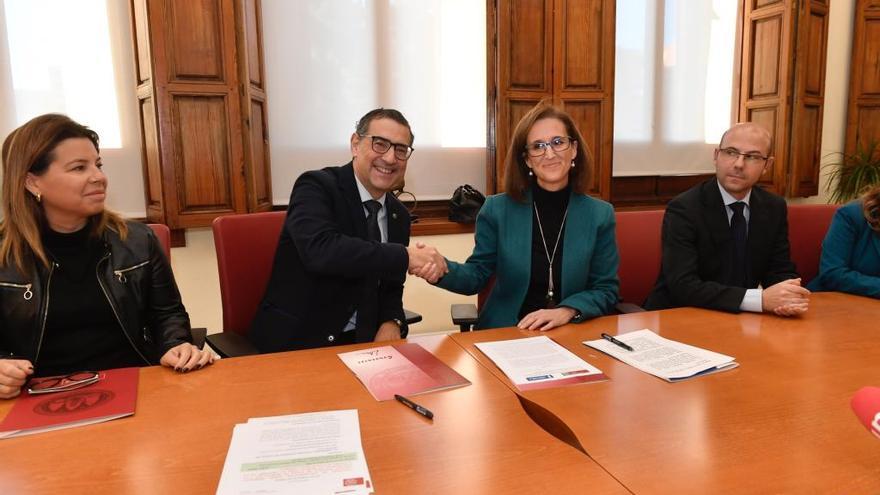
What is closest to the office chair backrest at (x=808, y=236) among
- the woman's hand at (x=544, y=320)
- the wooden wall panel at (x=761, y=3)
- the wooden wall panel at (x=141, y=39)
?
the woman's hand at (x=544, y=320)

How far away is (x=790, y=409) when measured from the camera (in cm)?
118

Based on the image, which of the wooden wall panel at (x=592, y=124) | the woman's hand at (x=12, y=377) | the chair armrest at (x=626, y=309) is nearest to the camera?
the woman's hand at (x=12, y=377)

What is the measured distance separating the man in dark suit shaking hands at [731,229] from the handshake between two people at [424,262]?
0.93 meters

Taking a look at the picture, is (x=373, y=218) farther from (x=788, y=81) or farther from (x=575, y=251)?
(x=788, y=81)

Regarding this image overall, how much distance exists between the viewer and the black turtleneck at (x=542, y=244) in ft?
6.97

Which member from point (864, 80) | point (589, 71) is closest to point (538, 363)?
point (589, 71)

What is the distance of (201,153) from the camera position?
9.64 feet

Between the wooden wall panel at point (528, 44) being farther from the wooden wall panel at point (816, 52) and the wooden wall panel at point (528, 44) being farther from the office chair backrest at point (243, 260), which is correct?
the office chair backrest at point (243, 260)

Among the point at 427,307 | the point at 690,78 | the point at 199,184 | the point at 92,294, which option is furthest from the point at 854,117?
the point at 92,294

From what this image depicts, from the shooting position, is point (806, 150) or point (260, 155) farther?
point (806, 150)

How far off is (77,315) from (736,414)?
5.48 ft

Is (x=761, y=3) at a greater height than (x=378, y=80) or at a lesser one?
greater

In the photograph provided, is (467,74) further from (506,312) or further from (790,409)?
(790,409)

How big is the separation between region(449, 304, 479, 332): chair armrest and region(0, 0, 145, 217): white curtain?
215cm
